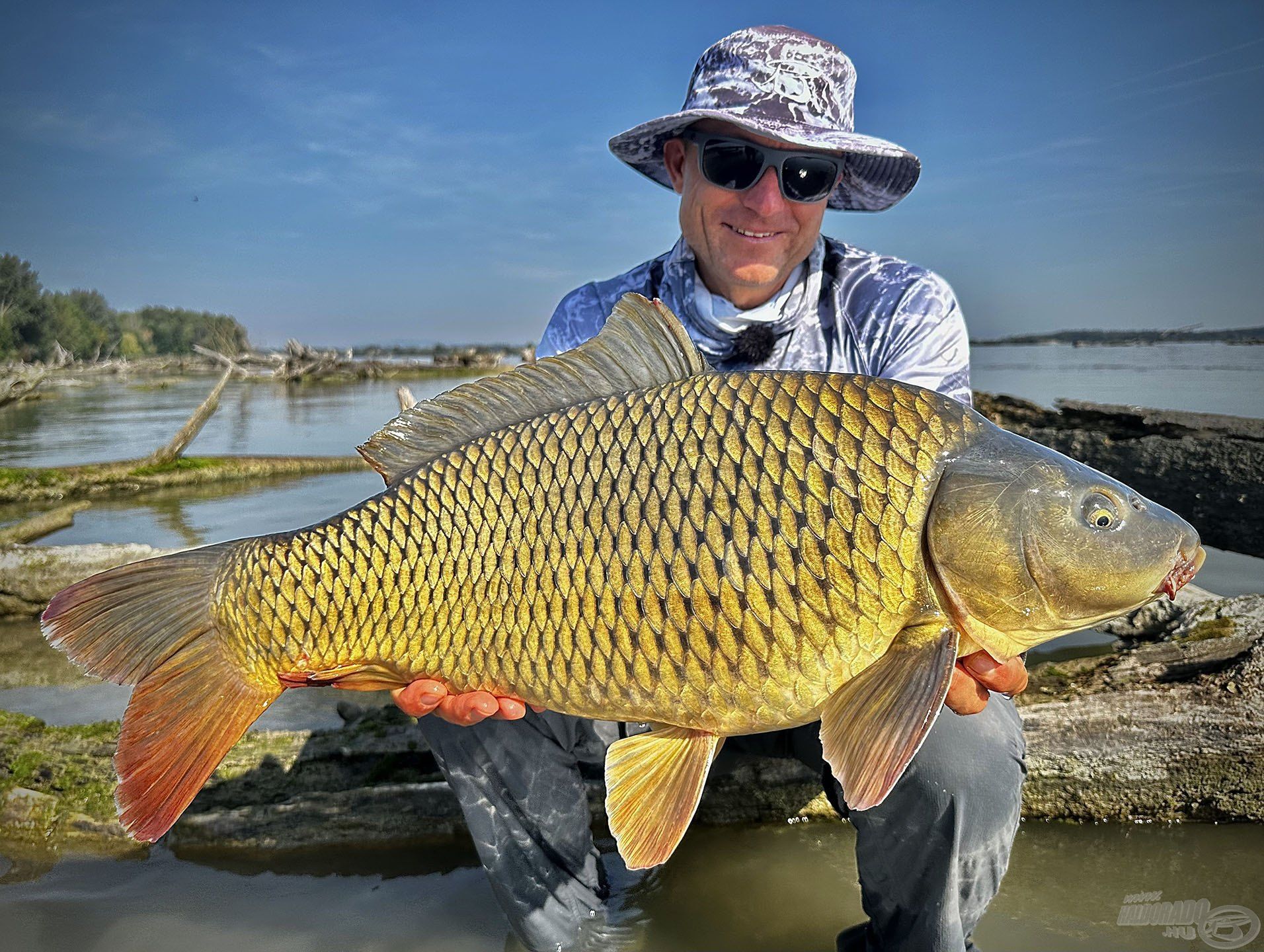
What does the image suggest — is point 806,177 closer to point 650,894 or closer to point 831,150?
point 831,150

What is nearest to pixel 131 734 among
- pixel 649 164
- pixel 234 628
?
pixel 234 628

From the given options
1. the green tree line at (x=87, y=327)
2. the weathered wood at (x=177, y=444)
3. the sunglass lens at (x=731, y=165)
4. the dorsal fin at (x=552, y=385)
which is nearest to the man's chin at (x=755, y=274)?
the sunglass lens at (x=731, y=165)

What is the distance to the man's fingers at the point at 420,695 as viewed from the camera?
201 cm

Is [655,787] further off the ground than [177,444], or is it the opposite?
[177,444]

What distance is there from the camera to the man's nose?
9.23 feet

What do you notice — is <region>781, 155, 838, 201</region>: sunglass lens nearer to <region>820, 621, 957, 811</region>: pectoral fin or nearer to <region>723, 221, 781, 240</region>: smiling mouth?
<region>723, 221, 781, 240</region>: smiling mouth

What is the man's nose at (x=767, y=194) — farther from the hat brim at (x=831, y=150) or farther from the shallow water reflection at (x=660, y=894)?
the shallow water reflection at (x=660, y=894)

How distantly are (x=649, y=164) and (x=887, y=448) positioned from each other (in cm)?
221

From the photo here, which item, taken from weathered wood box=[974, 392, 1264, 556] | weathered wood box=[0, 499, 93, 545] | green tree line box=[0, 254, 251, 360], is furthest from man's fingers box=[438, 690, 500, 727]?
green tree line box=[0, 254, 251, 360]

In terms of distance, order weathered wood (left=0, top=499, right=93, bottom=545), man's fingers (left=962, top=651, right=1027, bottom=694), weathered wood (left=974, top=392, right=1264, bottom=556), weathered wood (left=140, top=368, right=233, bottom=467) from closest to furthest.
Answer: man's fingers (left=962, top=651, right=1027, bottom=694), weathered wood (left=974, top=392, right=1264, bottom=556), weathered wood (left=0, top=499, right=93, bottom=545), weathered wood (left=140, top=368, right=233, bottom=467)

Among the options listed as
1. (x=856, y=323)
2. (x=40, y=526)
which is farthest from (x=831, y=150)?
(x=40, y=526)

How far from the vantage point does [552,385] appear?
2.10 meters

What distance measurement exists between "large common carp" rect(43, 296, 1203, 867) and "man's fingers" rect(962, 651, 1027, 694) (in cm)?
5
